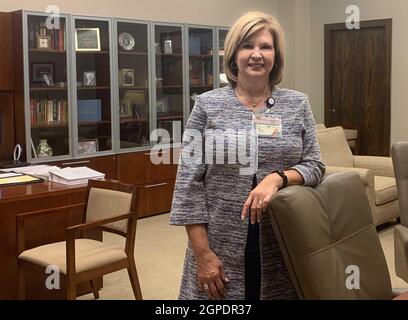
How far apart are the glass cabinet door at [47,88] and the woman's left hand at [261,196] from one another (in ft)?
10.9

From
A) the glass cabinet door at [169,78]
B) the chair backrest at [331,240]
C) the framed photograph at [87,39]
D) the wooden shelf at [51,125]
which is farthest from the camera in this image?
the glass cabinet door at [169,78]

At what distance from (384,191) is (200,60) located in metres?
2.35

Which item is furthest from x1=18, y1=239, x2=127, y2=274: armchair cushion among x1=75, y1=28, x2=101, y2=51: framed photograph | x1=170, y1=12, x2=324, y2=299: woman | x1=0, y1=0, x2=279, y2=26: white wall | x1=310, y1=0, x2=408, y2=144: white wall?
x1=310, y1=0, x2=408, y2=144: white wall

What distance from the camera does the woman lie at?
1658 mm

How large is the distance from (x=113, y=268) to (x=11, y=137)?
217cm

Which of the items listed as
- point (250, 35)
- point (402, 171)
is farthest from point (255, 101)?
point (402, 171)

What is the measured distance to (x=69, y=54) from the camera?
15.5 ft

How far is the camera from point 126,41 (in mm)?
5176

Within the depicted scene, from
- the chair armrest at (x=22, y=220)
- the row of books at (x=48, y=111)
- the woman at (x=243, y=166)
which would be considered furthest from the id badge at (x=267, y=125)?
the row of books at (x=48, y=111)

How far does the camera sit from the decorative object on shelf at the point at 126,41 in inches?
202

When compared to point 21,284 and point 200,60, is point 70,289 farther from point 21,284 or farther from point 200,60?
point 200,60

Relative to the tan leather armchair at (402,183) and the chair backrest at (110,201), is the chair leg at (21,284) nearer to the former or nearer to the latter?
the chair backrest at (110,201)

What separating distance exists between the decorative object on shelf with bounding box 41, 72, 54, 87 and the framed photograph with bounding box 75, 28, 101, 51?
1.17 feet
